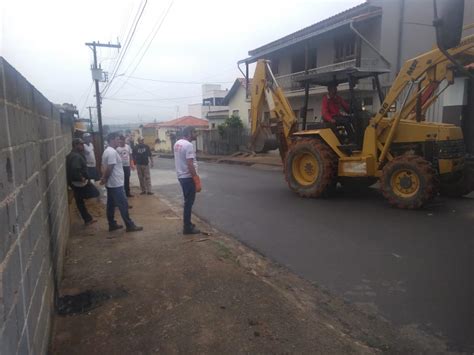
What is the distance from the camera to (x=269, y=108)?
35.9 feet

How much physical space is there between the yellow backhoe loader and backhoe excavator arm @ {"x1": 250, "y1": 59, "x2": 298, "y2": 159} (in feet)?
0.12

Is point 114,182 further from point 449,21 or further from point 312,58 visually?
point 312,58

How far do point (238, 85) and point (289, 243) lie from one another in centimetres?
2808

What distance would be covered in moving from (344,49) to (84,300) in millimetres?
19165

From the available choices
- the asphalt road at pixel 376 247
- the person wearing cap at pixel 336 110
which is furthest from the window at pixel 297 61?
the asphalt road at pixel 376 247

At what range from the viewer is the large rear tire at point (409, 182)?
7199 mm

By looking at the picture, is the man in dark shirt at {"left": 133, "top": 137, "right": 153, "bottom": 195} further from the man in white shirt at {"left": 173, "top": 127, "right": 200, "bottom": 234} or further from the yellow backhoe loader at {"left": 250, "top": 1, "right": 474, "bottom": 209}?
the man in white shirt at {"left": 173, "top": 127, "right": 200, "bottom": 234}

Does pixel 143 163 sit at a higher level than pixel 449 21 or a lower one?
lower

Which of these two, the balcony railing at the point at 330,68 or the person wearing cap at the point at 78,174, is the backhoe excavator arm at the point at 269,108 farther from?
the person wearing cap at the point at 78,174

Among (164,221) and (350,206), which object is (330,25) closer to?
(350,206)

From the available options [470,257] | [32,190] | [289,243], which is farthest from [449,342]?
[32,190]

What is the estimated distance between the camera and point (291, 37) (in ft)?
73.7

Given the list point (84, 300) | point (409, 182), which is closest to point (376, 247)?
point (409, 182)

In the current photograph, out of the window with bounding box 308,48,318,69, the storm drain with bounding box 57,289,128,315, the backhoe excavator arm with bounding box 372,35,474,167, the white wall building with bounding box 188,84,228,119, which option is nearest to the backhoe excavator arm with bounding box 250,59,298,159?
the backhoe excavator arm with bounding box 372,35,474,167
